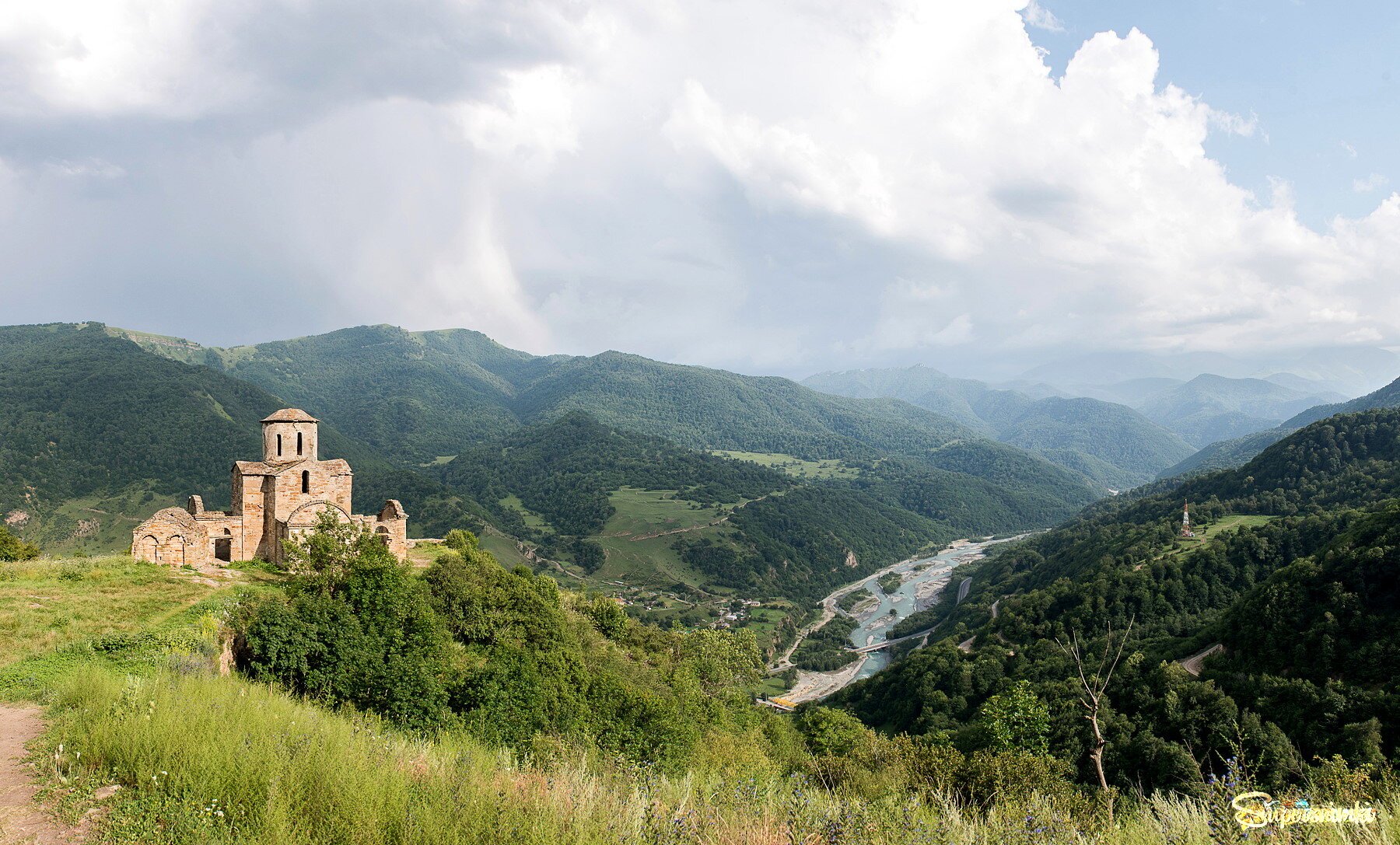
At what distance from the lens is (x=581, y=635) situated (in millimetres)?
35844

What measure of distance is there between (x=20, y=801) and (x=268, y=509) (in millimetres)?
25556

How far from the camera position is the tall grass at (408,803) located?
6.55 metres

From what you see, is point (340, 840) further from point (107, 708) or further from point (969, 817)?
point (969, 817)

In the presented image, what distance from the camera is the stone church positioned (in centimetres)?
2758

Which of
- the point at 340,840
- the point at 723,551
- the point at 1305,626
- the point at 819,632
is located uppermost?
the point at 340,840

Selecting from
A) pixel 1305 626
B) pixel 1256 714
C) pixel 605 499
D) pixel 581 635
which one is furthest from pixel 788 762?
pixel 605 499

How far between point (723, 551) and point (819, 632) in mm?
41090

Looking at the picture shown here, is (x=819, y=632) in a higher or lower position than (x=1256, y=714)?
lower

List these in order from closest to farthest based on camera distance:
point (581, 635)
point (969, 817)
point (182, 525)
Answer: point (969, 817)
point (182, 525)
point (581, 635)

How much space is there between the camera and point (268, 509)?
A: 30.1m

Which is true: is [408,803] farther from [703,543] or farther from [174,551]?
[703,543]

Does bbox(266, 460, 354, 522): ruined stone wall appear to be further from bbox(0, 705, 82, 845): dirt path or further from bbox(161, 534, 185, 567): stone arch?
bbox(0, 705, 82, 845): dirt path

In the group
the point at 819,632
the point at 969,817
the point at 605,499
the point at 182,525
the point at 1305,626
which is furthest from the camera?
the point at 605,499

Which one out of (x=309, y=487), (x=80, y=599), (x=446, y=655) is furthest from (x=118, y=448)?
(x=446, y=655)
